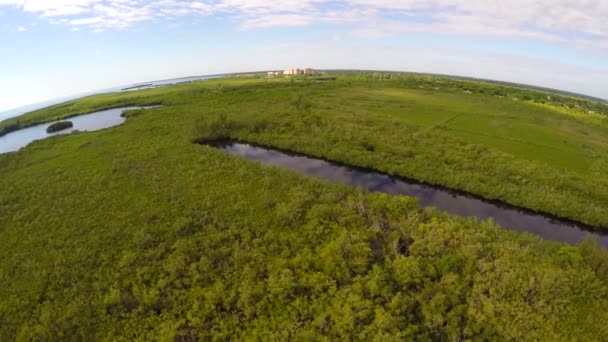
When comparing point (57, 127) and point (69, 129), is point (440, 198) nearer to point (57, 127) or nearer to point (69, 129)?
point (69, 129)

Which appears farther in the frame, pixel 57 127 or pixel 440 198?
pixel 57 127

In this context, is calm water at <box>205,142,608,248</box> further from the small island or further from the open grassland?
the small island

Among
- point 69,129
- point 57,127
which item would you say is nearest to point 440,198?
point 69,129

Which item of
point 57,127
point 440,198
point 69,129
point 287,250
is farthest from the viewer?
point 69,129

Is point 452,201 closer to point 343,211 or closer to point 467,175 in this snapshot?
point 467,175

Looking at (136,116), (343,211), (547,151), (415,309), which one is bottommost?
(415,309)

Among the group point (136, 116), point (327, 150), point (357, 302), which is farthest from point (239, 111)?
point (357, 302)
